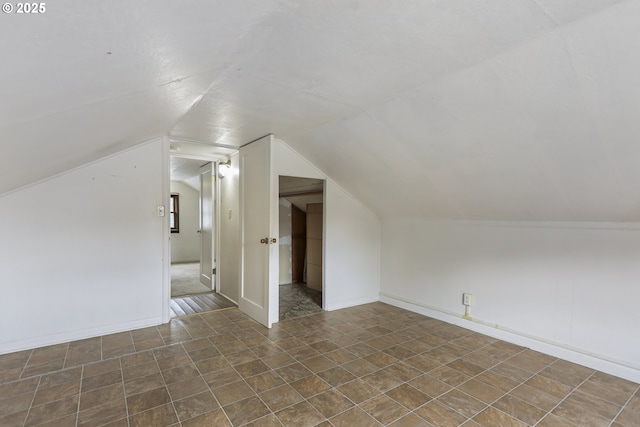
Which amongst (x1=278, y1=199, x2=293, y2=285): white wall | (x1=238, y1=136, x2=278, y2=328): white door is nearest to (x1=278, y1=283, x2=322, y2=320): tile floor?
(x1=278, y1=199, x2=293, y2=285): white wall

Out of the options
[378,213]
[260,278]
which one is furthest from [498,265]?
[260,278]

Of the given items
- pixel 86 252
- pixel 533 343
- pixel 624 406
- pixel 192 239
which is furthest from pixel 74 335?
pixel 192 239

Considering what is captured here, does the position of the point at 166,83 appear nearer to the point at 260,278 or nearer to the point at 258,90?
the point at 258,90

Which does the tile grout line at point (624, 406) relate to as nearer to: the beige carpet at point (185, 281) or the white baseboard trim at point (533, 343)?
the white baseboard trim at point (533, 343)

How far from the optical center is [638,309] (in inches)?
97.1

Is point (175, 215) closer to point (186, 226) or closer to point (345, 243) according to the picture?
point (186, 226)

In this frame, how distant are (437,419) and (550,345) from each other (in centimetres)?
168

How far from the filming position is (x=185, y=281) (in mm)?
5918

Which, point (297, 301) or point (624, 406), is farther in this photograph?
point (297, 301)

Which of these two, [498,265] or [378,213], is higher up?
[378,213]

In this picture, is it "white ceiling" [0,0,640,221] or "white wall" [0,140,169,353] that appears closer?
"white ceiling" [0,0,640,221]

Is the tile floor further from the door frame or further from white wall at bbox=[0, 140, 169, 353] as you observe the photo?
white wall at bbox=[0, 140, 169, 353]

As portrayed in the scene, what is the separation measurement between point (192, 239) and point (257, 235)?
568cm

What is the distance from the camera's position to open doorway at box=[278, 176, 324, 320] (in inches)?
184
